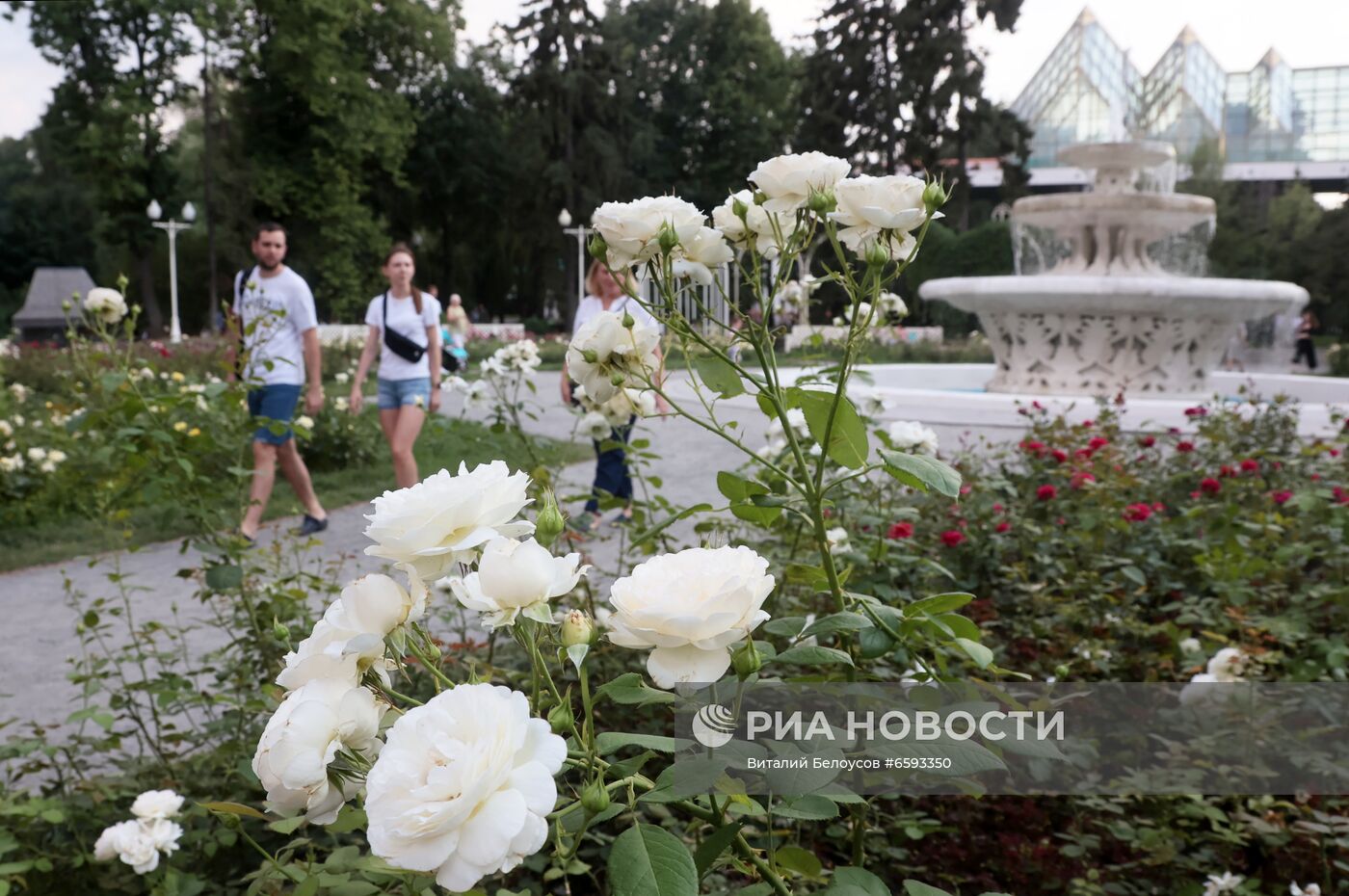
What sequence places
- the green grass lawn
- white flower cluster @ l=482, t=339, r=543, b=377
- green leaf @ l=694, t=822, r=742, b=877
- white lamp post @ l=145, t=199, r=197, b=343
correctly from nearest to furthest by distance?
green leaf @ l=694, t=822, r=742, b=877, white flower cluster @ l=482, t=339, r=543, b=377, the green grass lawn, white lamp post @ l=145, t=199, r=197, b=343

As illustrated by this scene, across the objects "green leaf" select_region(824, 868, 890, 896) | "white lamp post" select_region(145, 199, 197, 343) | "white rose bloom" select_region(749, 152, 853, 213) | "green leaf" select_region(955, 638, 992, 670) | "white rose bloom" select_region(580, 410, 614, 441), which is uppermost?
"white lamp post" select_region(145, 199, 197, 343)

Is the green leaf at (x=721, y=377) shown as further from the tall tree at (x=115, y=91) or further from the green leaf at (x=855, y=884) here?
the tall tree at (x=115, y=91)

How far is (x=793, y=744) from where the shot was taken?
100 centimetres

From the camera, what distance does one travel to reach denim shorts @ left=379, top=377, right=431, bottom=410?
6102 millimetres

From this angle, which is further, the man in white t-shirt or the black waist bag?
the black waist bag

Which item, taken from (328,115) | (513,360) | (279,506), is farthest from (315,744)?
(328,115)

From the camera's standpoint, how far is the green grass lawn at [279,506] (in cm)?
457

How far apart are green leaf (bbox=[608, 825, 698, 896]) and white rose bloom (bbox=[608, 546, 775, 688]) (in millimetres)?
119

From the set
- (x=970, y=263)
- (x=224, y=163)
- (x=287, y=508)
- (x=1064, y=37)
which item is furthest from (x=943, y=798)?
(x=224, y=163)

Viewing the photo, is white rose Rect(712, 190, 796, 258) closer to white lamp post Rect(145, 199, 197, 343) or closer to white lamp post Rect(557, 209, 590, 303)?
white lamp post Rect(145, 199, 197, 343)

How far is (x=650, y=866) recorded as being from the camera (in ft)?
2.53

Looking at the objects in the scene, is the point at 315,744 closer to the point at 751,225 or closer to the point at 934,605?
the point at 934,605

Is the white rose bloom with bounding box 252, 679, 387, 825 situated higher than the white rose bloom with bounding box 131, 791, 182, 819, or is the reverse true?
the white rose bloom with bounding box 252, 679, 387, 825

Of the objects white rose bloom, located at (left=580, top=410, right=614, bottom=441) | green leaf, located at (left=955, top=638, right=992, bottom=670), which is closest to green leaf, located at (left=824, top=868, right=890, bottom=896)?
green leaf, located at (left=955, top=638, right=992, bottom=670)
